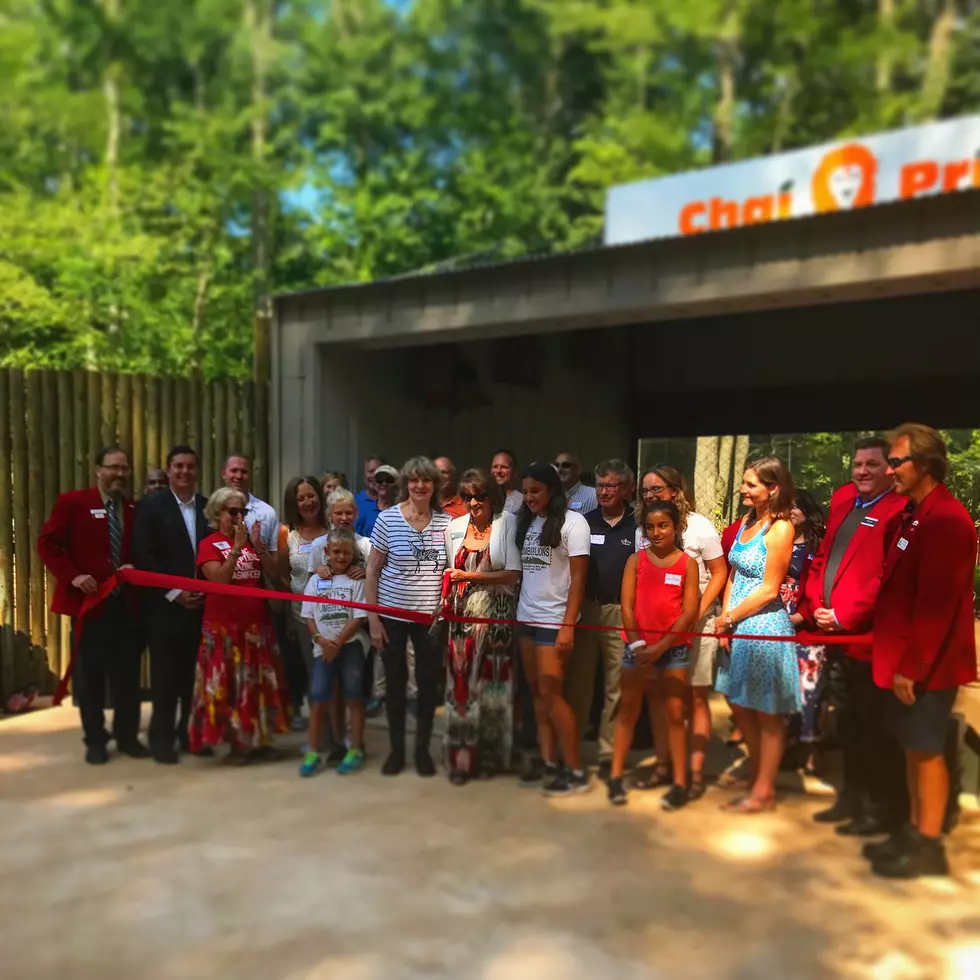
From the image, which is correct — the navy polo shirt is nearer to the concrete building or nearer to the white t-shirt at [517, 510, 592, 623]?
the white t-shirt at [517, 510, 592, 623]

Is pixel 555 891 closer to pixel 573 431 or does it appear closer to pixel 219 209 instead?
pixel 573 431

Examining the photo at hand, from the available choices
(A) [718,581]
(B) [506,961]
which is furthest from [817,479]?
(B) [506,961]

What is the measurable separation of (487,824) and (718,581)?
58.9 inches

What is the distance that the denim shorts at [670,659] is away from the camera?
414 cm

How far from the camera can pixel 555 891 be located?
10.6 ft

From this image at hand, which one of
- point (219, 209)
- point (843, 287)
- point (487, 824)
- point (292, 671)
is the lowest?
point (487, 824)

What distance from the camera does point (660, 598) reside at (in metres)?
4.15

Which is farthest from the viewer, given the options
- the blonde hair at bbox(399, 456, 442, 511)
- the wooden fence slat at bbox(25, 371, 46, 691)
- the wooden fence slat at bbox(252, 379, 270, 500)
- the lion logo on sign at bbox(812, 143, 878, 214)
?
the lion logo on sign at bbox(812, 143, 878, 214)

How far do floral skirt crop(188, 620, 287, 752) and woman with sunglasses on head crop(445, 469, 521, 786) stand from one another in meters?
0.98

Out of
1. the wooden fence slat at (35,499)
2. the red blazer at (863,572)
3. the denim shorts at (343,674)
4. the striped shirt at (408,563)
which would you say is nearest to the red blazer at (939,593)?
the red blazer at (863,572)

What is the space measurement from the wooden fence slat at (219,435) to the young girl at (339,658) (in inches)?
88.4

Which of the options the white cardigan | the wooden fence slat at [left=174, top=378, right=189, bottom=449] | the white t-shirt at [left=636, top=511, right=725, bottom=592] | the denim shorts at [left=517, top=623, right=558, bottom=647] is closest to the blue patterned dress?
the white t-shirt at [left=636, top=511, right=725, bottom=592]

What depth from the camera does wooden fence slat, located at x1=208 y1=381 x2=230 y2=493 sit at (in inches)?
260

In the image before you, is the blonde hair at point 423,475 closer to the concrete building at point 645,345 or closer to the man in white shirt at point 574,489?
the man in white shirt at point 574,489
